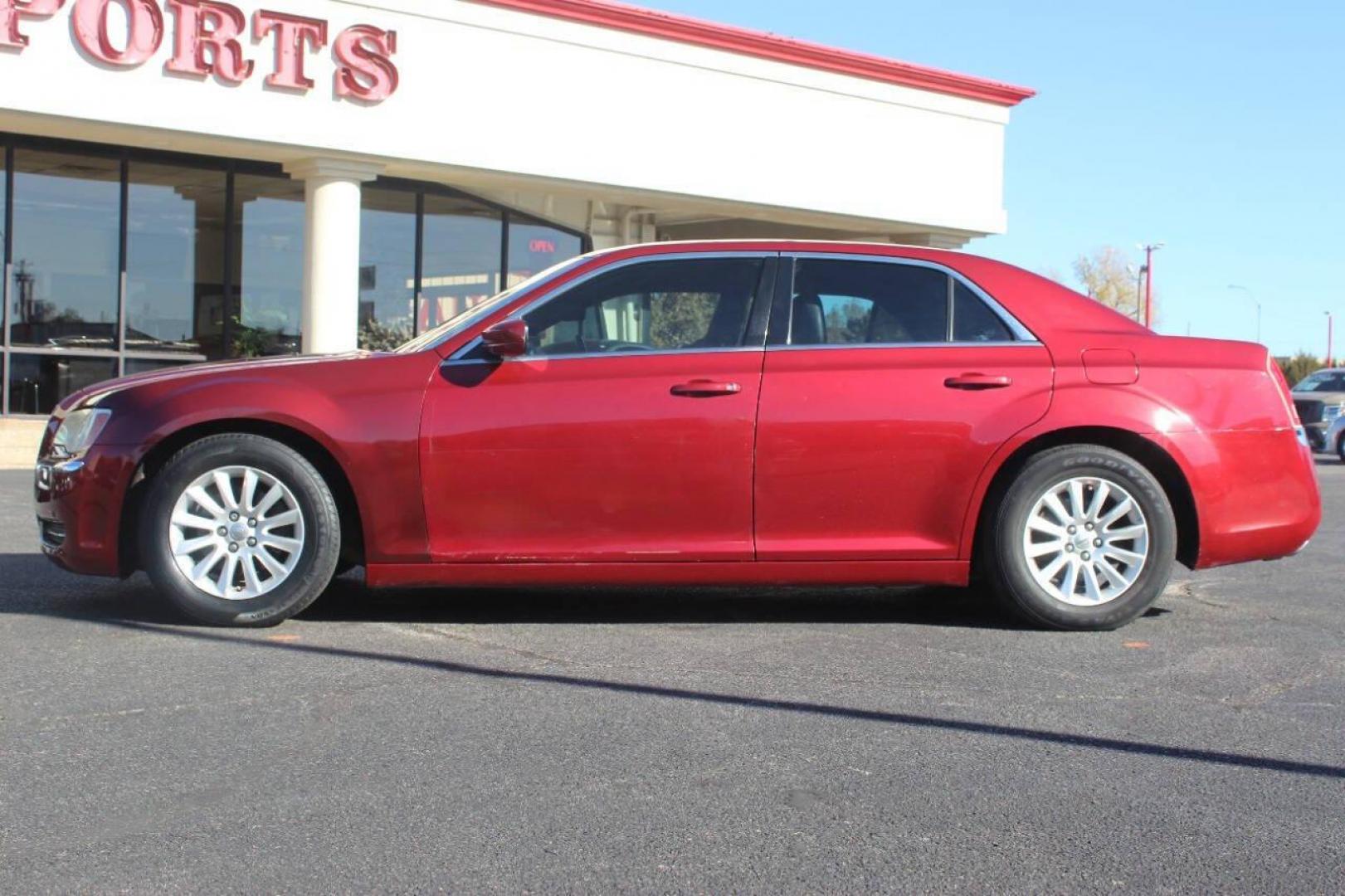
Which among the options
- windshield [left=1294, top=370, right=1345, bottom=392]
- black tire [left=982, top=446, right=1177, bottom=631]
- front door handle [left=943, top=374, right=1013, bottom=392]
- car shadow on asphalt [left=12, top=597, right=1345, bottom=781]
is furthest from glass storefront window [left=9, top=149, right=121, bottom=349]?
windshield [left=1294, top=370, right=1345, bottom=392]

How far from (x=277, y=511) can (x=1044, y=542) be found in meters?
3.11

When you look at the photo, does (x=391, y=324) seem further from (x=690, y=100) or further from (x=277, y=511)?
A: (x=277, y=511)

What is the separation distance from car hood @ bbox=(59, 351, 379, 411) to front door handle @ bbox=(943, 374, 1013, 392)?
2.37m

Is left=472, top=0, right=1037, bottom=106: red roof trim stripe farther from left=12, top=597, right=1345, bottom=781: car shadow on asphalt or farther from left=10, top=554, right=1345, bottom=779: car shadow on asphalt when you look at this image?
left=12, top=597, right=1345, bottom=781: car shadow on asphalt

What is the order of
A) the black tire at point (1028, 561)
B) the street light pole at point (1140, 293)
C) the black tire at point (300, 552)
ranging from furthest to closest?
the street light pole at point (1140, 293) < the black tire at point (1028, 561) < the black tire at point (300, 552)

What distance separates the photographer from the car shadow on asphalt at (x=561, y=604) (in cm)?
638

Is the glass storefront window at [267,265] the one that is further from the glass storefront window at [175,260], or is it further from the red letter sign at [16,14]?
the red letter sign at [16,14]

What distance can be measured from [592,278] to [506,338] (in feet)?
1.87

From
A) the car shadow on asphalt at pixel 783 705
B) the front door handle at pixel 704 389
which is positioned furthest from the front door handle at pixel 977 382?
the car shadow on asphalt at pixel 783 705

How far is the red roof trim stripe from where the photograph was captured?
18.3 meters

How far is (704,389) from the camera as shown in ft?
20.0

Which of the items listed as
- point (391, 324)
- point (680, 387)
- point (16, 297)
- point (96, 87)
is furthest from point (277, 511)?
point (391, 324)

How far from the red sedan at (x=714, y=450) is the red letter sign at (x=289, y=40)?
1068 cm

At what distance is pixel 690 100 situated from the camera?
1944cm
